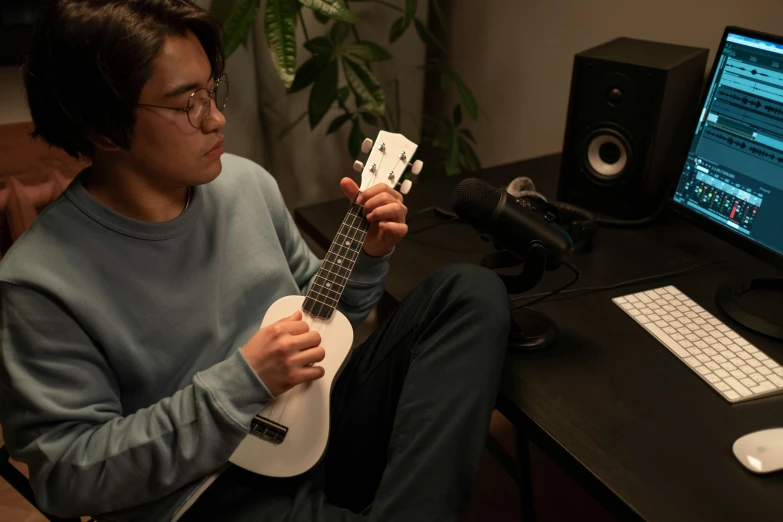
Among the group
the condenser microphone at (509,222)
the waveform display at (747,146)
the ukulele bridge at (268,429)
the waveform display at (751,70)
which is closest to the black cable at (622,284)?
the condenser microphone at (509,222)

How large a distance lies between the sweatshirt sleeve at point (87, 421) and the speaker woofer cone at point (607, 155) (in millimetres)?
891

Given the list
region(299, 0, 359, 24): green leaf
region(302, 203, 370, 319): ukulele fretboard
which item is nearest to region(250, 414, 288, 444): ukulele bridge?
region(302, 203, 370, 319): ukulele fretboard

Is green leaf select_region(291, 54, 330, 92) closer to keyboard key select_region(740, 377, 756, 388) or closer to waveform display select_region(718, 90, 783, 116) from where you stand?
waveform display select_region(718, 90, 783, 116)

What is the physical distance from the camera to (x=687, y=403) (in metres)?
0.94

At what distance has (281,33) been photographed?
158 cm

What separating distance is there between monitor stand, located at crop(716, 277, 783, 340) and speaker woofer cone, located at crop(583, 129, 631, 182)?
338 millimetres

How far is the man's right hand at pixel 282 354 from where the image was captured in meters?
0.92

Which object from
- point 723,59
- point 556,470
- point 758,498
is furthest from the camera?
point 556,470

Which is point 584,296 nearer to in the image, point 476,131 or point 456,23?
point 476,131

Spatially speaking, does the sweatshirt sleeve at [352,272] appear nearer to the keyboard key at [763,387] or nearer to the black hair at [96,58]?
the black hair at [96,58]

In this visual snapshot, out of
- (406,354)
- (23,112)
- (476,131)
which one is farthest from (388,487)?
(476,131)

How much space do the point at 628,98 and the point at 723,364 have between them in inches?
23.3

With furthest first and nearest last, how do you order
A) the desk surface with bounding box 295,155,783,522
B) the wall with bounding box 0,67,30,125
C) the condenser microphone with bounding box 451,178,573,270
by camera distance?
1. the wall with bounding box 0,67,30,125
2. the condenser microphone with bounding box 451,178,573,270
3. the desk surface with bounding box 295,155,783,522

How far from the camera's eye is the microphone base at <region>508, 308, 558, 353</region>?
1037 millimetres
